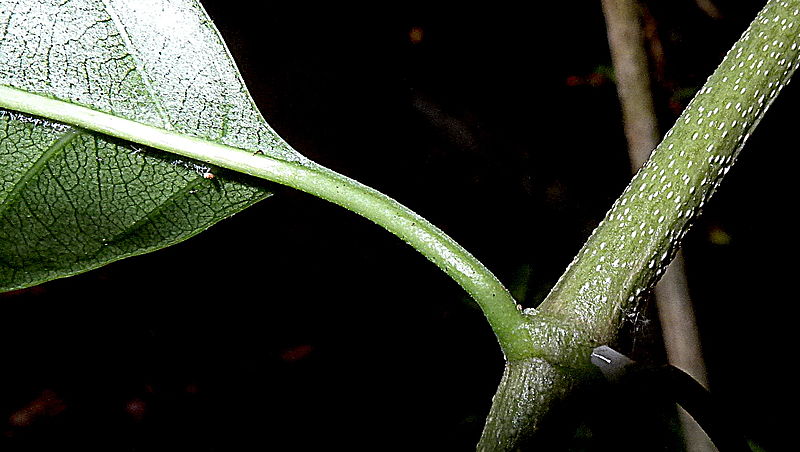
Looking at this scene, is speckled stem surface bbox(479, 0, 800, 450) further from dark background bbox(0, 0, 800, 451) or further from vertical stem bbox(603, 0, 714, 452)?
dark background bbox(0, 0, 800, 451)

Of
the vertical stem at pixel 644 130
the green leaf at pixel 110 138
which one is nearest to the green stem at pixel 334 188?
the green leaf at pixel 110 138

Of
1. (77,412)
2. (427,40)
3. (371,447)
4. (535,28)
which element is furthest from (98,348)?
(535,28)

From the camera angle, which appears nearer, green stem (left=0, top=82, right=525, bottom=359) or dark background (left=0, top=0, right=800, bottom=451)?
green stem (left=0, top=82, right=525, bottom=359)

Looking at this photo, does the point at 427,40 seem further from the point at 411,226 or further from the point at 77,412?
the point at 411,226

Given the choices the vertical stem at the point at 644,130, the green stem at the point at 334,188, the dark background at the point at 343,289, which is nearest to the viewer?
the green stem at the point at 334,188

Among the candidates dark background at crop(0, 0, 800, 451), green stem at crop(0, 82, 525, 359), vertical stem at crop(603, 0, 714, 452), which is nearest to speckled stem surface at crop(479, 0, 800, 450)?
green stem at crop(0, 82, 525, 359)

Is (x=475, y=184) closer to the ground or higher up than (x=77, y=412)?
higher up

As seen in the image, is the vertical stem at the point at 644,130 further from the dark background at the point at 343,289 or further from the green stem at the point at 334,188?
the dark background at the point at 343,289
